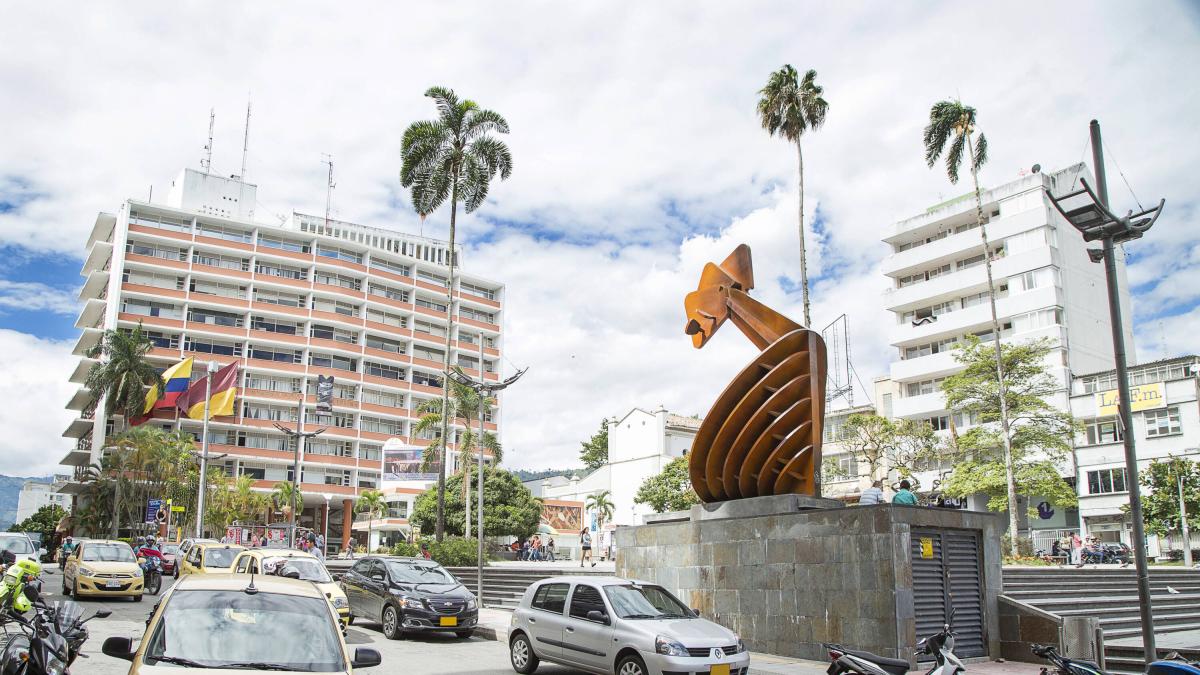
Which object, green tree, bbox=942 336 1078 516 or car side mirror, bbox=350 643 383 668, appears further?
green tree, bbox=942 336 1078 516

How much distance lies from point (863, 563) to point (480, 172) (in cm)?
2899

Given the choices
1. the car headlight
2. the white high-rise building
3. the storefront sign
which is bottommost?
the car headlight

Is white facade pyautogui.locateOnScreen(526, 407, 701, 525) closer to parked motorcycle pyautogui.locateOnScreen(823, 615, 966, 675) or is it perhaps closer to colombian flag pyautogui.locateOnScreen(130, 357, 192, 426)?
colombian flag pyautogui.locateOnScreen(130, 357, 192, 426)

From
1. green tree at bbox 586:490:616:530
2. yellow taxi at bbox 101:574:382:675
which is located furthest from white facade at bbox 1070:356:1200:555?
yellow taxi at bbox 101:574:382:675

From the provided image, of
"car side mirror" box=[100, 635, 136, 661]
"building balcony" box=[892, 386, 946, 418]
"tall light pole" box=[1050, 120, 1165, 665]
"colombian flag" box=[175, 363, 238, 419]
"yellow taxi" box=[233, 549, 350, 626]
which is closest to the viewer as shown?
"car side mirror" box=[100, 635, 136, 661]

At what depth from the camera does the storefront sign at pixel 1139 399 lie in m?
44.4

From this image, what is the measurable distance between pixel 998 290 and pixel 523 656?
49.1m

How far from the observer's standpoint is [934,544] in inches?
575

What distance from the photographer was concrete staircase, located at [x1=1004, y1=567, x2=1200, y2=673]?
1552 centimetres

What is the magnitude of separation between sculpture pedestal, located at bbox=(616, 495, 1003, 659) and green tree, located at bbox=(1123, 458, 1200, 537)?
95.6ft

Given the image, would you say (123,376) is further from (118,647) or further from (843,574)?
(118,647)

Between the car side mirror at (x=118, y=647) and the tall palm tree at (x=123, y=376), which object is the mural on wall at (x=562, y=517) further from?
the car side mirror at (x=118, y=647)

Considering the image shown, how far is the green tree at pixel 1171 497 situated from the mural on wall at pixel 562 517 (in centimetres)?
3906

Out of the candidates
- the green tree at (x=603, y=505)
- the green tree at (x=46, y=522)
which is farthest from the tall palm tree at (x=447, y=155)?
the green tree at (x=46, y=522)
